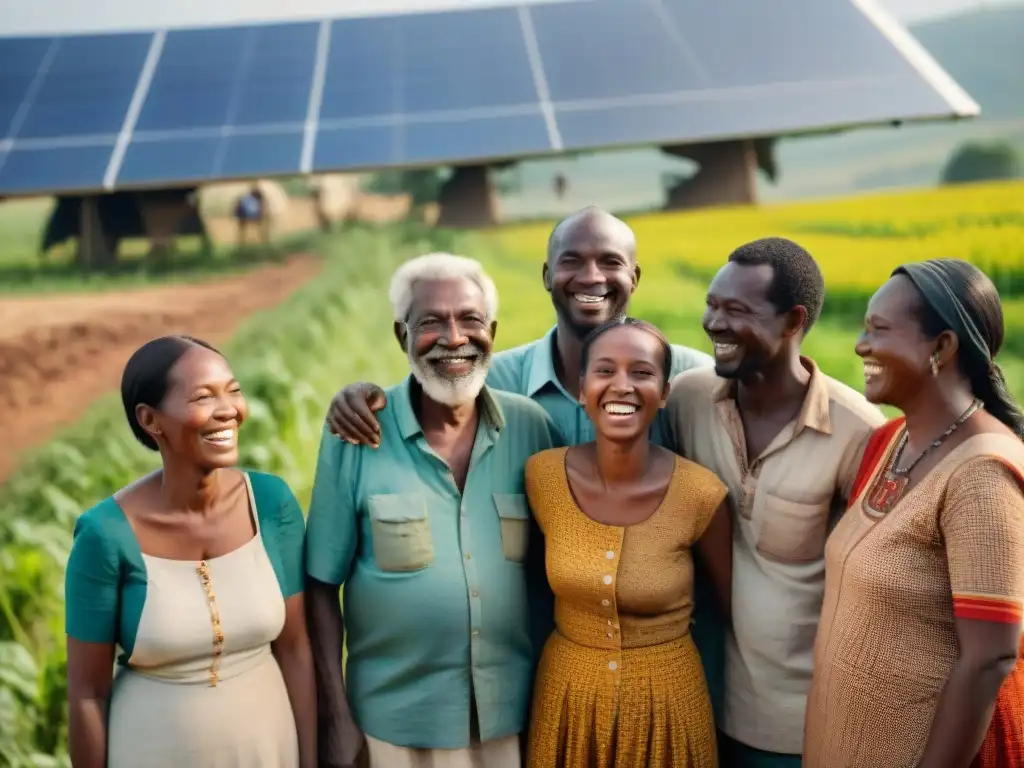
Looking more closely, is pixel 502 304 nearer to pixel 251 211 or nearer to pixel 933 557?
pixel 251 211

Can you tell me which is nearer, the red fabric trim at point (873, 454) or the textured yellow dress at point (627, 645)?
the red fabric trim at point (873, 454)


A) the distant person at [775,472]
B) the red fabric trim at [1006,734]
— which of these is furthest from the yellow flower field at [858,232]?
the red fabric trim at [1006,734]

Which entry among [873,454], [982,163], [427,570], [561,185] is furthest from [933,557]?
[982,163]

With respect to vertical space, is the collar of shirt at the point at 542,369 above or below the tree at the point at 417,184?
below

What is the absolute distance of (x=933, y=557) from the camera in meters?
2.33

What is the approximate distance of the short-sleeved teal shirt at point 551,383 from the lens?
130 inches

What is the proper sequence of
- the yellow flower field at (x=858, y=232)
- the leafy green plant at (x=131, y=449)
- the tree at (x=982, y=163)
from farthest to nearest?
the tree at (x=982, y=163) < the yellow flower field at (x=858, y=232) < the leafy green plant at (x=131, y=449)

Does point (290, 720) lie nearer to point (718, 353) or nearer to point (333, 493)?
point (333, 493)

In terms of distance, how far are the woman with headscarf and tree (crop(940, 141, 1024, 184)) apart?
18.9 ft

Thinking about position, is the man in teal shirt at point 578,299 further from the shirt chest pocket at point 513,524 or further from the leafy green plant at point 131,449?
the leafy green plant at point 131,449

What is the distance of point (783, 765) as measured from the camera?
2.98 meters

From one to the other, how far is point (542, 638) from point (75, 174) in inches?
200

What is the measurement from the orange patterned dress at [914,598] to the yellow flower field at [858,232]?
468cm

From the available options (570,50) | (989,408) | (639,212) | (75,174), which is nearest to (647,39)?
(570,50)
